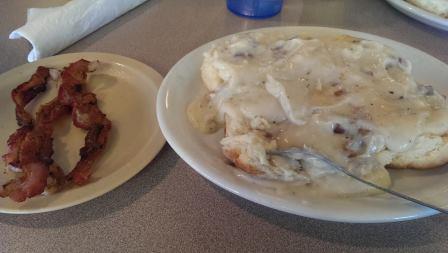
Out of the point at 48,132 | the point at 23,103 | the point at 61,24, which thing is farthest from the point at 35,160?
the point at 61,24

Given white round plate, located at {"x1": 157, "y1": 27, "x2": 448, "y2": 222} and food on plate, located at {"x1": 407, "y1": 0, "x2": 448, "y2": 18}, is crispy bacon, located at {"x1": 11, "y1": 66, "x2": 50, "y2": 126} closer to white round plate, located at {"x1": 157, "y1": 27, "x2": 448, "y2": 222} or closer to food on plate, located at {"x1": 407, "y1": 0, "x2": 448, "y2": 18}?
white round plate, located at {"x1": 157, "y1": 27, "x2": 448, "y2": 222}

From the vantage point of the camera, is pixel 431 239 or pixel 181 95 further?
pixel 181 95

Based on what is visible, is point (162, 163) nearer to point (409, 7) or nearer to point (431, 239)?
point (431, 239)

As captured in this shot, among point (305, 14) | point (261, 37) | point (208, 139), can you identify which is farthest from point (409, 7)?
point (208, 139)

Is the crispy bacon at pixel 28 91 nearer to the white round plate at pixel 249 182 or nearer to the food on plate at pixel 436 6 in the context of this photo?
the white round plate at pixel 249 182

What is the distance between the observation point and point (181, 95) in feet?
2.60

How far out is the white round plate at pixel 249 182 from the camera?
564mm

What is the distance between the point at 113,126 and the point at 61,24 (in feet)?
1.45

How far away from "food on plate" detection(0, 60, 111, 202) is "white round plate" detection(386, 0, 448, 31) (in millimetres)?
1005

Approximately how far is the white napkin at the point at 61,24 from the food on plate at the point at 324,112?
1.90 ft

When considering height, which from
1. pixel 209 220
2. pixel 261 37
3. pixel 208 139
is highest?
pixel 261 37

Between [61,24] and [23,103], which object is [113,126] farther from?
[61,24]

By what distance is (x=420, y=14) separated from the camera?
118 cm

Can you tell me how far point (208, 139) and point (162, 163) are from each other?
15 cm
